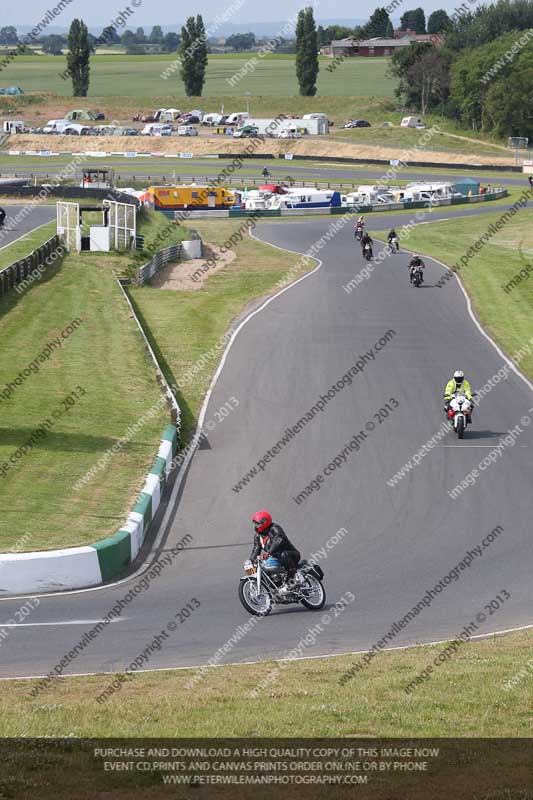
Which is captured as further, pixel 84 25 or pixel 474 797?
pixel 84 25

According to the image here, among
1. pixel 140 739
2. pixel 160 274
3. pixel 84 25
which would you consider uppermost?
pixel 84 25

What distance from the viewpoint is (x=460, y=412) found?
26.0 meters

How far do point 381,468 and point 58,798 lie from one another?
15485 millimetres

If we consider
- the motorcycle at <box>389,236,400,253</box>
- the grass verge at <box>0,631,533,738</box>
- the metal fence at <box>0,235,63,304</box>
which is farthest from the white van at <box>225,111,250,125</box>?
the grass verge at <box>0,631,533,738</box>

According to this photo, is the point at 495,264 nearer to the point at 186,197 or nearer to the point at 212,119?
the point at 186,197

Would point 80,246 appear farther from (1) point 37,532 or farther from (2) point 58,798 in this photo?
(2) point 58,798

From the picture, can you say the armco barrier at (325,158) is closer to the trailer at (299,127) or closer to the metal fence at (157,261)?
the trailer at (299,127)

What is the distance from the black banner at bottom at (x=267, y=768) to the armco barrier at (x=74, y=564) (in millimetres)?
5994

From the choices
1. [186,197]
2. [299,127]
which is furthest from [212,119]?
[186,197]

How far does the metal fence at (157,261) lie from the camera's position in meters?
50.5

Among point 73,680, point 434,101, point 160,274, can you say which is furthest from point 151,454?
point 434,101

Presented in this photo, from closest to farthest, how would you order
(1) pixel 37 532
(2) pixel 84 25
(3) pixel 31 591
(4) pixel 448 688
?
(4) pixel 448 688
(3) pixel 31 591
(1) pixel 37 532
(2) pixel 84 25

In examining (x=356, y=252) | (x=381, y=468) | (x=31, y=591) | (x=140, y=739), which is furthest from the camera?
(x=356, y=252)

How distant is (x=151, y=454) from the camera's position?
24.0m
